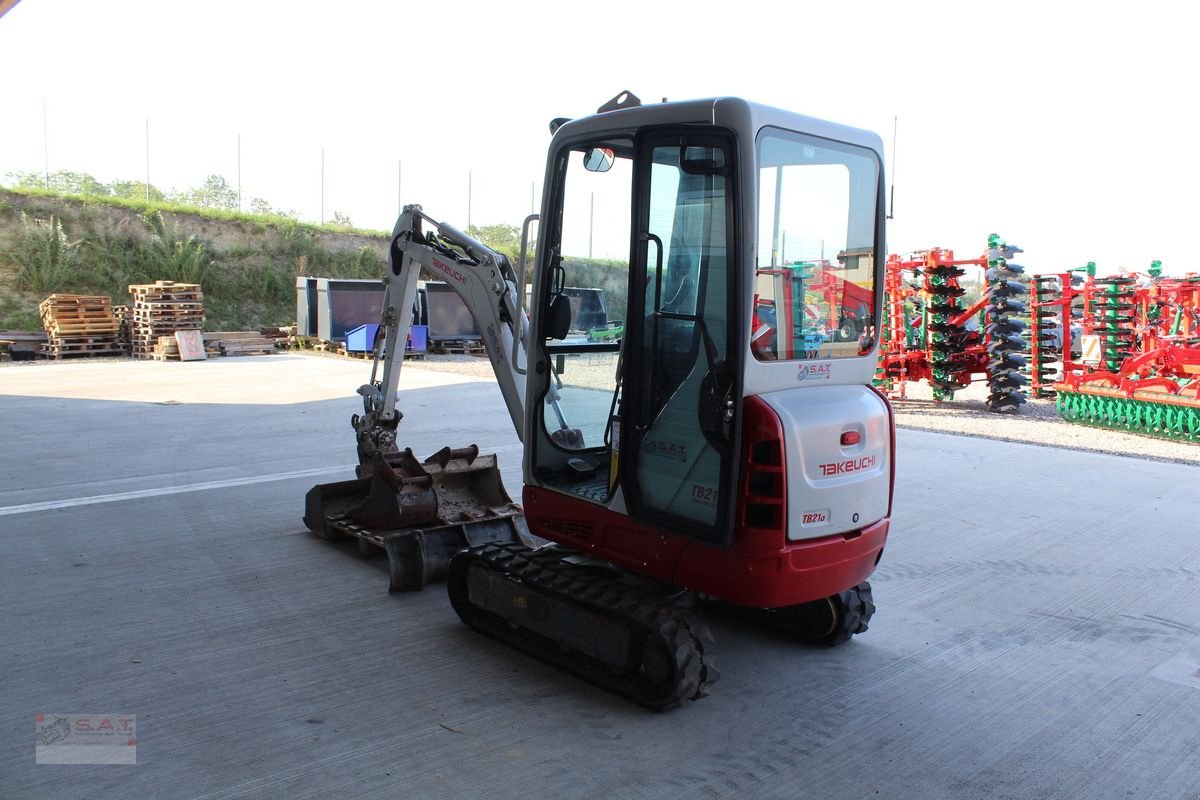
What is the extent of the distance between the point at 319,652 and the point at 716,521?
7.19ft

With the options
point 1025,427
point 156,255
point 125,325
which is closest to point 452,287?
point 1025,427

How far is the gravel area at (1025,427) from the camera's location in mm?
12297

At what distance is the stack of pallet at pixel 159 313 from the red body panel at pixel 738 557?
763 inches

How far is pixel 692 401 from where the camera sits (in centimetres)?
410

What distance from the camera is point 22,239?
24656 mm

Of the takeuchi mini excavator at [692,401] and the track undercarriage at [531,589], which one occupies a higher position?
the takeuchi mini excavator at [692,401]

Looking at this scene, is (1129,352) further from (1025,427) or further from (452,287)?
(452,287)

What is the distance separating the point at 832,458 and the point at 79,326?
21218 millimetres

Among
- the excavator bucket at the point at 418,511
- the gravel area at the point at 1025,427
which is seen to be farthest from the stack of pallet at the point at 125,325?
the excavator bucket at the point at 418,511

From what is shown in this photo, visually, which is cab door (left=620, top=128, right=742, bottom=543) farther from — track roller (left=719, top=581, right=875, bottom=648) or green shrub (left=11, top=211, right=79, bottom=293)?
green shrub (left=11, top=211, right=79, bottom=293)

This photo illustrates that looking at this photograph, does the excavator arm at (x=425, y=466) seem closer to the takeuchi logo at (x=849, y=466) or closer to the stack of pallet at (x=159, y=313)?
the takeuchi logo at (x=849, y=466)

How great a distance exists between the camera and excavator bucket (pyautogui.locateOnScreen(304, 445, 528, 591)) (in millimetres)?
5738

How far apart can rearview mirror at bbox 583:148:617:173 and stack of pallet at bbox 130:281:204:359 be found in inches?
759

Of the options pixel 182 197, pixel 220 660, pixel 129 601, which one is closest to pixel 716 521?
pixel 220 660
